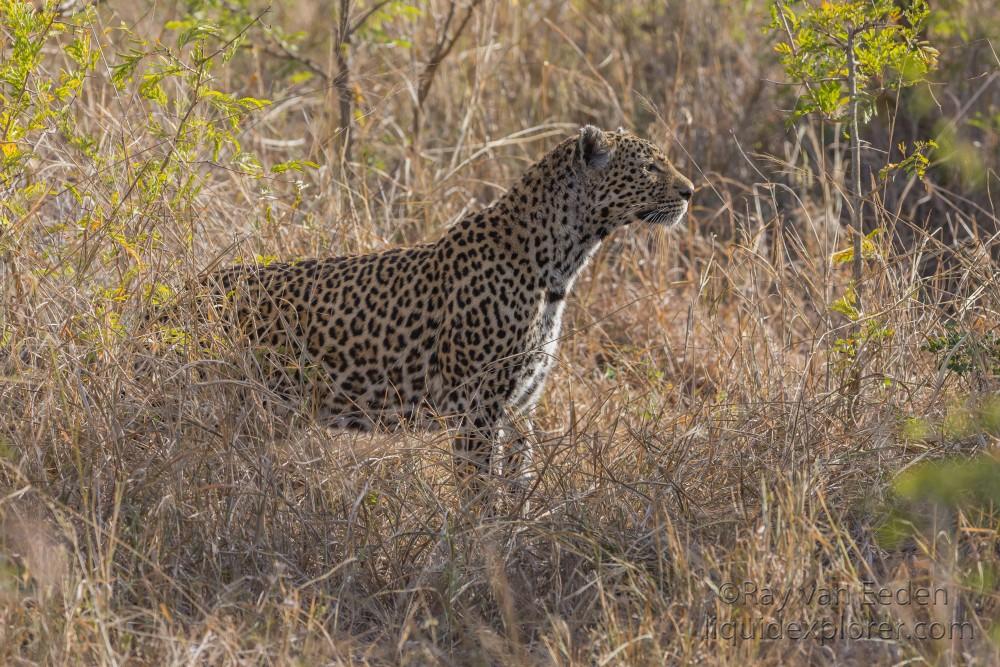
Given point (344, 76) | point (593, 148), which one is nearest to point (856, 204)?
point (593, 148)

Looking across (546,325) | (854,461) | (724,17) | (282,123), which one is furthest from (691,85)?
(854,461)

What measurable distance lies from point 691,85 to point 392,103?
223 centimetres

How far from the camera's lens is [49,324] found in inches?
207

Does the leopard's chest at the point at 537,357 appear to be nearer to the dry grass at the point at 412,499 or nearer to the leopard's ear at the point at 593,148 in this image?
the dry grass at the point at 412,499

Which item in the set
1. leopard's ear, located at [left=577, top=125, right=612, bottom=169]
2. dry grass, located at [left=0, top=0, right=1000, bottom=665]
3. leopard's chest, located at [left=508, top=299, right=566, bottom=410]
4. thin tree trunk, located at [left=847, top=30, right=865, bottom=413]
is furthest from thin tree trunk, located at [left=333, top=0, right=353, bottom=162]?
thin tree trunk, located at [left=847, top=30, right=865, bottom=413]

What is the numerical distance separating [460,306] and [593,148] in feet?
3.11

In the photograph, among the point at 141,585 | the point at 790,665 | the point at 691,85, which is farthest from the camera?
the point at 691,85

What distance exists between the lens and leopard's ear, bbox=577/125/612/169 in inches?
238

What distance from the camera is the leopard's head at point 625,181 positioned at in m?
6.12

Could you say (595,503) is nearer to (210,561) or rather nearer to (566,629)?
(566,629)

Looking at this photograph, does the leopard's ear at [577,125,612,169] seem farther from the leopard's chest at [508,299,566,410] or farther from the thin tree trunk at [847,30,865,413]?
A: the thin tree trunk at [847,30,865,413]

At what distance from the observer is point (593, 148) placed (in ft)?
20.0

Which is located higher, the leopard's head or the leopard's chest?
the leopard's head

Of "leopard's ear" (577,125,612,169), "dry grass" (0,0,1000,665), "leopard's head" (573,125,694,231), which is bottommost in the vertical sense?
"dry grass" (0,0,1000,665)
